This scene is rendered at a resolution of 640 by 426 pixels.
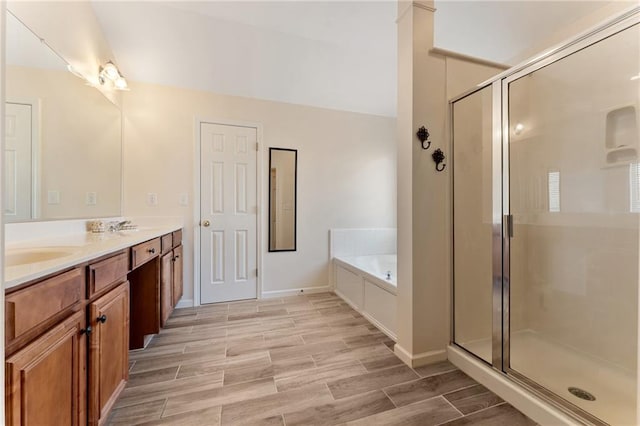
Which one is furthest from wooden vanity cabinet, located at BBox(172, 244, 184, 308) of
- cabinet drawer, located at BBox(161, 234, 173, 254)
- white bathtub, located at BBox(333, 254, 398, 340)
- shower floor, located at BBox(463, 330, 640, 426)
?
shower floor, located at BBox(463, 330, 640, 426)

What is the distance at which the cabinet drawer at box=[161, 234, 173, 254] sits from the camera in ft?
6.70

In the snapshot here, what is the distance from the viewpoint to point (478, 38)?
230 cm

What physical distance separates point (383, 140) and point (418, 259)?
7.46ft

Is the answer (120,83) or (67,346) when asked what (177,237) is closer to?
(120,83)

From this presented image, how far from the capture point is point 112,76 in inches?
87.4

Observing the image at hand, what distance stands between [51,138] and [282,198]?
6.46 ft

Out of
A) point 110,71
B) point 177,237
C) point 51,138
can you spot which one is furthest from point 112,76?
point 177,237

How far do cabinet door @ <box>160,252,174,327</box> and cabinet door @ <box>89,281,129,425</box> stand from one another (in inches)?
26.9

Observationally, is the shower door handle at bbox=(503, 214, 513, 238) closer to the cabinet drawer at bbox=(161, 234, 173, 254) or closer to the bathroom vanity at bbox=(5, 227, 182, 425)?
the bathroom vanity at bbox=(5, 227, 182, 425)

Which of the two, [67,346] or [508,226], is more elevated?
[508,226]

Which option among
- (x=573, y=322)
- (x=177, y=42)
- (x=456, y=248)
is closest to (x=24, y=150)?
(x=177, y=42)

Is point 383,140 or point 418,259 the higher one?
point 383,140

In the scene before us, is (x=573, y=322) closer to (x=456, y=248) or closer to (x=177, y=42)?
(x=456, y=248)

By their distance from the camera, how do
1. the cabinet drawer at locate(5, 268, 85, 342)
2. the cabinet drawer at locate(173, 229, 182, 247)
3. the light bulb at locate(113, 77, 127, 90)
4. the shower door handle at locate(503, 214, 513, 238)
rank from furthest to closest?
the cabinet drawer at locate(173, 229, 182, 247) < the light bulb at locate(113, 77, 127, 90) < the shower door handle at locate(503, 214, 513, 238) < the cabinet drawer at locate(5, 268, 85, 342)
